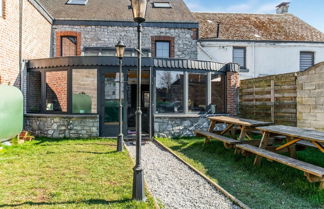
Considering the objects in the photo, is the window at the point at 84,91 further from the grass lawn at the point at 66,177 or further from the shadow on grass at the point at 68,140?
the grass lawn at the point at 66,177

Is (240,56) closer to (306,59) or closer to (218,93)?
(306,59)

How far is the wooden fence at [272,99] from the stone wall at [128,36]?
3903mm

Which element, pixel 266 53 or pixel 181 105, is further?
pixel 266 53

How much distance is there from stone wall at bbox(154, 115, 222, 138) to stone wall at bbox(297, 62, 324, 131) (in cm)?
333

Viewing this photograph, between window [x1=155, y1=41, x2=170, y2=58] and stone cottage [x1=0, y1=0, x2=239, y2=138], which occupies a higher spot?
window [x1=155, y1=41, x2=170, y2=58]

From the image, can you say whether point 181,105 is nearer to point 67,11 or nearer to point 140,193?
point 140,193

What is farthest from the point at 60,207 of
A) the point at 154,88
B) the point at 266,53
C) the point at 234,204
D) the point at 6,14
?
the point at 266,53

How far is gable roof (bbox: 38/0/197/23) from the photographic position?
1225 cm

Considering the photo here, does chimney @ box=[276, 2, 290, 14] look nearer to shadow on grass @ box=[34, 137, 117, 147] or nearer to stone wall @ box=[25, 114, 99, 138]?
stone wall @ box=[25, 114, 99, 138]

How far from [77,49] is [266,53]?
10493mm

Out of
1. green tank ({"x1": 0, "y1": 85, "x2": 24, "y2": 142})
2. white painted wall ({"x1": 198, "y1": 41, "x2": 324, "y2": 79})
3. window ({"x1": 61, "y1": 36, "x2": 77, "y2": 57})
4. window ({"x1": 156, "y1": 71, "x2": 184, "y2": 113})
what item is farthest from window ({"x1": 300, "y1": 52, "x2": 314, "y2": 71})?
green tank ({"x1": 0, "y1": 85, "x2": 24, "y2": 142})

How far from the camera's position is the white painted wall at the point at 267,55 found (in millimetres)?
12883

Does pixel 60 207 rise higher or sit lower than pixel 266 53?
lower

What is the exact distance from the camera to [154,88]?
27.9ft
